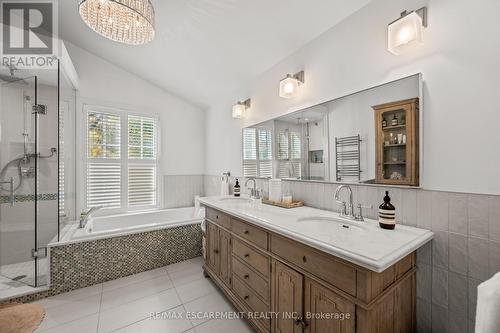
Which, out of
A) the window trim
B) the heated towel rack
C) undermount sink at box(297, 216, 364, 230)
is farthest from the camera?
the window trim

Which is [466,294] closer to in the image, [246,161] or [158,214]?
[246,161]

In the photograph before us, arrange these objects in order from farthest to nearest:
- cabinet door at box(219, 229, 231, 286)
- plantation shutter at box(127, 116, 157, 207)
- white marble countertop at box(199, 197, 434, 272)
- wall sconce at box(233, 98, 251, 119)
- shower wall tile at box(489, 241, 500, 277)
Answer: plantation shutter at box(127, 116, 157, 207) → wall sconce at box(233, 98, 251, 119) → cabinet door at box(219, 229, 231, 286) → shower wall tile at box(489, 241, 500, 277) → white marble countertop at box(199, 197, 434, 272)

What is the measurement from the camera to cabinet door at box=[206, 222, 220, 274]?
6.82ft

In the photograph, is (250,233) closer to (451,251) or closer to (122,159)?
(451,251)

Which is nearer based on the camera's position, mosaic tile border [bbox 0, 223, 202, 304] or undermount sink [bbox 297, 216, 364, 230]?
undermount sink [bbox 297, 216, 364, 230]

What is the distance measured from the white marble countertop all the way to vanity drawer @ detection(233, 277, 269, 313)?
56 centimetres

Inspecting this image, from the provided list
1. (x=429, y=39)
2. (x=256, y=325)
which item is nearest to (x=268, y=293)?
(x=256, y=325)

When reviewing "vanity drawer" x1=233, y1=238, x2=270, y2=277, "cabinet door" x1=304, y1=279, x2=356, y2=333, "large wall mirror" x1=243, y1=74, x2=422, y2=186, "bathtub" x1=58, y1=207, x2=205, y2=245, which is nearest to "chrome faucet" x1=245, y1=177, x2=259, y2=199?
"large wall mirror" x1=243, y1=74, x2=422, y2=186

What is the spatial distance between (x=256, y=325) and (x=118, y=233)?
1.87m

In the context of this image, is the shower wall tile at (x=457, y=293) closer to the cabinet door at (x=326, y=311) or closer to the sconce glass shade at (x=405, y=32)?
the cabinet door at (x=326, y=311)

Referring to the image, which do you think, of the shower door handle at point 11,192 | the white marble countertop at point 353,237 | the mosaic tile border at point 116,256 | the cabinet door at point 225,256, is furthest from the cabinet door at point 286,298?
the shower door handle at point 11,192

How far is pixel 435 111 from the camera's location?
45.3 inches

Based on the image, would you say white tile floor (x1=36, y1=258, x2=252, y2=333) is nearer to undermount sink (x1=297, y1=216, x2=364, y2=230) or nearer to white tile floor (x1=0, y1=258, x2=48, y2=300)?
white tile floor (x1=0, y1=258, x2=48, y2=300)

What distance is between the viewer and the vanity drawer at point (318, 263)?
0.92 m
